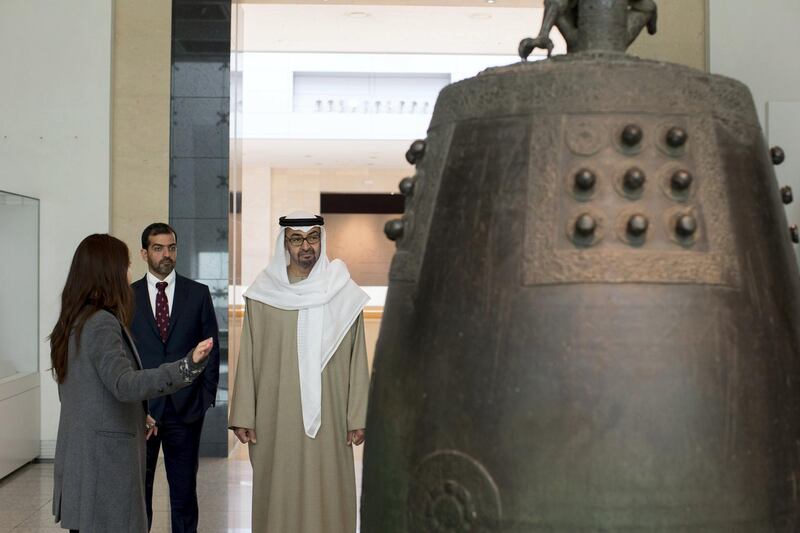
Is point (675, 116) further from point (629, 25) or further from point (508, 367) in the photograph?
point (508, 367)

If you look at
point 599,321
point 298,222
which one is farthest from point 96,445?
point 599,321

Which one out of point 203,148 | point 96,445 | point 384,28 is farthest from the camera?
point 384,28

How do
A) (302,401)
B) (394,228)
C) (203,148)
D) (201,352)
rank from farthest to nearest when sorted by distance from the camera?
(203,148) < (302,401) < (201,352) < (394,228)

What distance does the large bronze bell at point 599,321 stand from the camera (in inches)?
71.9

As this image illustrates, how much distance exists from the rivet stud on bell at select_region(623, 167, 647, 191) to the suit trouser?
3.40 m

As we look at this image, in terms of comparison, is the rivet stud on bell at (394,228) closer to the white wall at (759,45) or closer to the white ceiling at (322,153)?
the white wall at (759,45)

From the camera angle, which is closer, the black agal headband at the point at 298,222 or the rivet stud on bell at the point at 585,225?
the rivet stud on bell at the point at 585,225

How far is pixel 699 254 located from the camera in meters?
1.89

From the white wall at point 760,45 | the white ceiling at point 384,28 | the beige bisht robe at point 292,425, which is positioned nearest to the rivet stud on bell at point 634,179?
the beige bisht robe at point 292,425

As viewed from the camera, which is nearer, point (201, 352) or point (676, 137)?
point (676, 137)

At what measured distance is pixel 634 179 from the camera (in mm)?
1865

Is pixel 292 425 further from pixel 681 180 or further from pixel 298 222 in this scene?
pixel 681 180

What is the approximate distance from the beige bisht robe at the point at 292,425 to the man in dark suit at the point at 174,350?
0.46 m

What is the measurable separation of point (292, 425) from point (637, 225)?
8.89 feet
